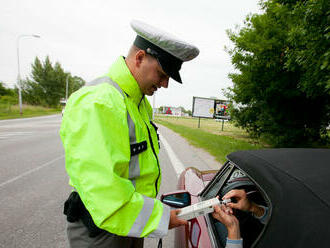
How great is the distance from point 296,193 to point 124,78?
1098mm

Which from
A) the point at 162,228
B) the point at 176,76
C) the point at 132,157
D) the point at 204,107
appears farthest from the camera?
the point at 204,107

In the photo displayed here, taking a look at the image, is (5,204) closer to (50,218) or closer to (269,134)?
(50,218)

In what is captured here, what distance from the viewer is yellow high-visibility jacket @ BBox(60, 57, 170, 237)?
2.53 ft

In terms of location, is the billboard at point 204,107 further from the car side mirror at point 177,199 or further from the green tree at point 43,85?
the green tree at point 43,85

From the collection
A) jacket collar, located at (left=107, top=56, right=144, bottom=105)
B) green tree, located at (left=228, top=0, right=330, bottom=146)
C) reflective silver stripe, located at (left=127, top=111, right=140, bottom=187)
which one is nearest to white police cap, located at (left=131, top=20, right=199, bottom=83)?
jacket collar, located at (left=107, top=56, right=144, bottom=105)

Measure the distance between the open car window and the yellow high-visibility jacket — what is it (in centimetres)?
67

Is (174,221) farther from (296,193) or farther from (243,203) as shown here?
(243,203)

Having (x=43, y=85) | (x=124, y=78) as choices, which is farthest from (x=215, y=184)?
(x=43, y=85)

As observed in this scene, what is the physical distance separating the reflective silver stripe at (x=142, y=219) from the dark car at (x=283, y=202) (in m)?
0.55

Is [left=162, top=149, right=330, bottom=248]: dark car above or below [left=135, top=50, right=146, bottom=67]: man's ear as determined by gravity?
below

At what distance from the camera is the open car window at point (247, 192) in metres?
1.38

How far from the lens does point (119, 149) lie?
0.85 meters

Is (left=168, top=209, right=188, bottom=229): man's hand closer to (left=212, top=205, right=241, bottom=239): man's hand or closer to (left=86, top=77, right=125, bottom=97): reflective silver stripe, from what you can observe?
(left=212, top=205, right=241, bottom=239): man's hand

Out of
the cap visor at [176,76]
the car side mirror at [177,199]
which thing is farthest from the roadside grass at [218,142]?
the cap visor at [176,76]
